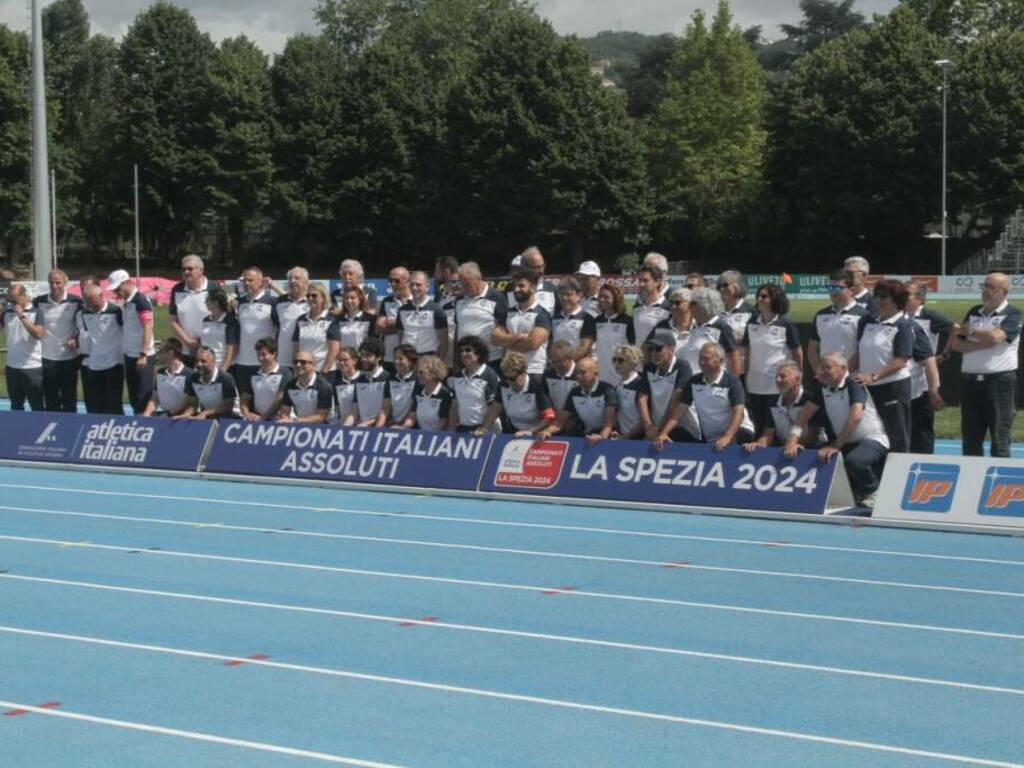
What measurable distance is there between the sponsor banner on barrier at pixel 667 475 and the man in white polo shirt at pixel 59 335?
509 cm

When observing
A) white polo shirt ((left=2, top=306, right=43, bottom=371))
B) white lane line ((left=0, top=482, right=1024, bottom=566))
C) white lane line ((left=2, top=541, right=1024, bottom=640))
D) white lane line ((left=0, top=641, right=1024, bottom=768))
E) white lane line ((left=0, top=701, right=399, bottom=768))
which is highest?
white polo shirt ((left=2, top=306, right=43, bottom=371))

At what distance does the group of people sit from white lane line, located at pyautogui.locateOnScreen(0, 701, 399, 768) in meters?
6.20

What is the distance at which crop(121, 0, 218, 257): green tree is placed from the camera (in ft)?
224

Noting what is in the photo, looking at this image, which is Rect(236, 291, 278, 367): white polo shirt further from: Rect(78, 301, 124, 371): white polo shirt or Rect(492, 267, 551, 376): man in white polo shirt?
Rect(492, 267, 551, 376): man in white polo shirt

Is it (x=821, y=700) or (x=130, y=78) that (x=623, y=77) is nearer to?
(x=130, y=78)

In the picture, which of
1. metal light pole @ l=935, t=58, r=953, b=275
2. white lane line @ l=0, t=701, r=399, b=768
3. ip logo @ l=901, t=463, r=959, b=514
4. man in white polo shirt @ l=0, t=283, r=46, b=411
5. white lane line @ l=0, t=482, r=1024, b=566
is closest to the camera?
white lane line @ l=0, t=701, r=399, b=768

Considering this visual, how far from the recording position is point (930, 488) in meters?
10.9

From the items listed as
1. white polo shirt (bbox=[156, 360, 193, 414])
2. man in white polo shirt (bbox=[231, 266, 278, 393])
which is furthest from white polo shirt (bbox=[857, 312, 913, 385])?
white polo shirt (bbox=[156, 360, 193, 414])

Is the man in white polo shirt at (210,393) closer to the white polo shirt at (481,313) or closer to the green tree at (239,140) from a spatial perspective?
the white polo shirt at (481,313)

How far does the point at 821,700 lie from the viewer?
6.52m

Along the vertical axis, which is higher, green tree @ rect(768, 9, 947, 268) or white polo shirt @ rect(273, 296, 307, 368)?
green tree @ rect(768, 9, 947, 268)

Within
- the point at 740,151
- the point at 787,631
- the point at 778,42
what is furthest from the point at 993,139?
the point at 778,42

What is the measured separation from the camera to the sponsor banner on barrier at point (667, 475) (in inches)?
446

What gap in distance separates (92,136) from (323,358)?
6462cm
